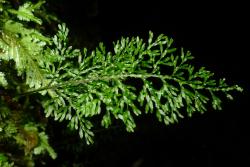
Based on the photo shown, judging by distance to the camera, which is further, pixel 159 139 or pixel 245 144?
pixel 245 144

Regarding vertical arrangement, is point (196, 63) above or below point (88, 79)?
above

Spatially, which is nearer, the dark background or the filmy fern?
the filmy fern

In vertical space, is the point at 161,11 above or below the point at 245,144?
above

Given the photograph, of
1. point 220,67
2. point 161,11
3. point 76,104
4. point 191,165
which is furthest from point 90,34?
point 191,165

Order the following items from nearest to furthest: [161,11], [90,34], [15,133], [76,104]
Result: [76,104] → [15,133] → [90,34] → [161,11]

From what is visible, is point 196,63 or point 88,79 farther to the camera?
point 196,63

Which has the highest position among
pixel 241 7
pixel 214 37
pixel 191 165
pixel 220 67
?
pixel 241 7

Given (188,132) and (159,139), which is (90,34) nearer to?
(159,139)

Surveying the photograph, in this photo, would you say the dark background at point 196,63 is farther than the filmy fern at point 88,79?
Yes
